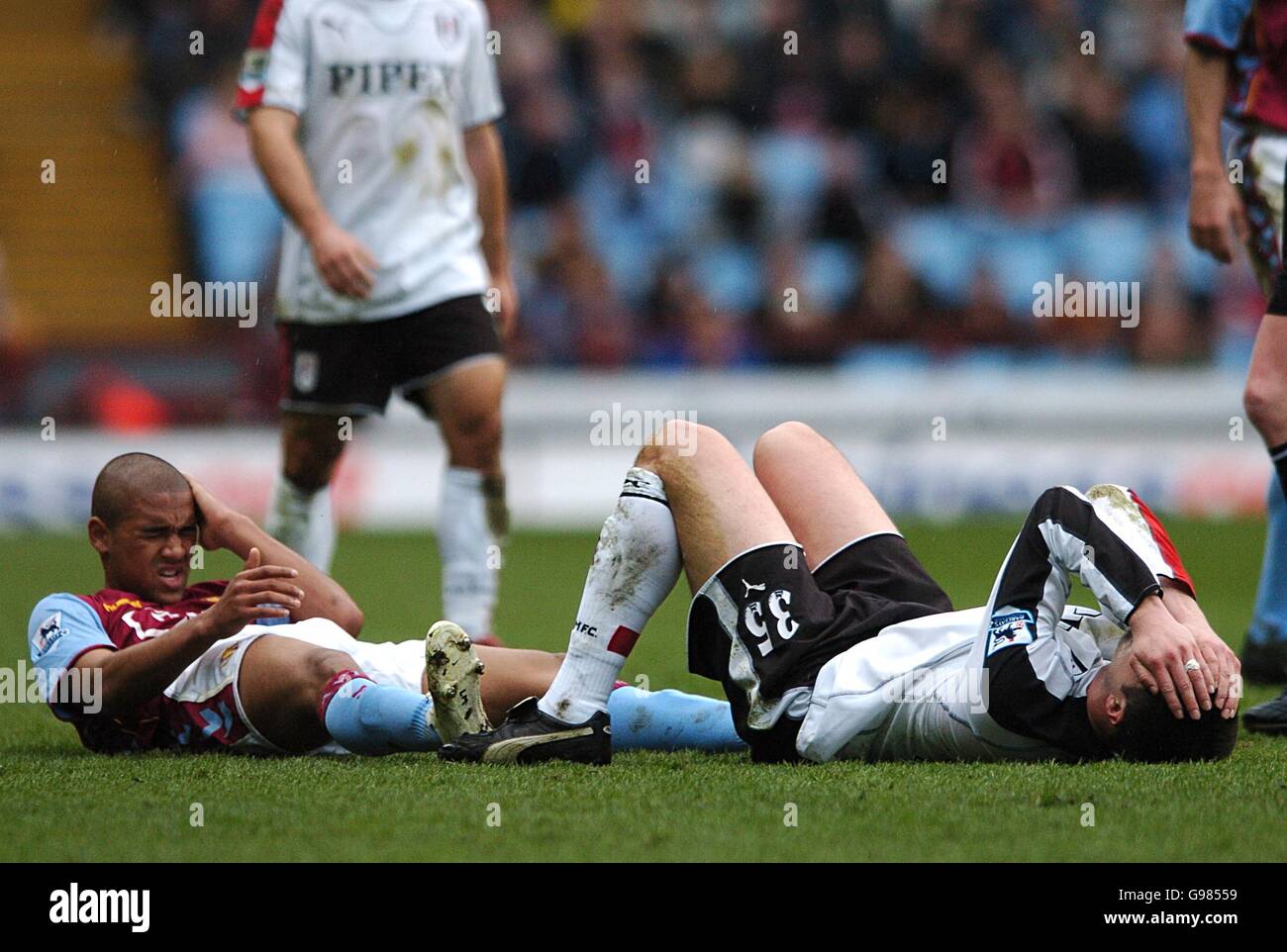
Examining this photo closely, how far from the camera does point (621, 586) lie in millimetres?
4043

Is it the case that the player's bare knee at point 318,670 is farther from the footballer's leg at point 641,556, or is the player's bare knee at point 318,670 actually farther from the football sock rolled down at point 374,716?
the footballer's leg at point 641,556

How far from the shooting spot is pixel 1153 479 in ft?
44.1

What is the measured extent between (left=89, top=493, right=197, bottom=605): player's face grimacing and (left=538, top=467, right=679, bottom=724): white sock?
1008 mm

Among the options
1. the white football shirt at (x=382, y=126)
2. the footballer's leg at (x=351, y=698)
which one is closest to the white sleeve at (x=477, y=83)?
the white football shirt at (x=382, y=126)

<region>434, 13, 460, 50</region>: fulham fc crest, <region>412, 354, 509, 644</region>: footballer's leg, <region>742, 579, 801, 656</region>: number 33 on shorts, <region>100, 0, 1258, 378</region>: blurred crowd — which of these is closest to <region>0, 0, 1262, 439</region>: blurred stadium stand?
<region>100, 0, 1258, 378</region>: blurred crowd

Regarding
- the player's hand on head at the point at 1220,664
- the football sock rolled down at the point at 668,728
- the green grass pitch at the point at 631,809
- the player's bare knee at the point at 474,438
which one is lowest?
the football sock rolled down at the point at 668,728

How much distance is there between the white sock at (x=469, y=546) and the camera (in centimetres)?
614

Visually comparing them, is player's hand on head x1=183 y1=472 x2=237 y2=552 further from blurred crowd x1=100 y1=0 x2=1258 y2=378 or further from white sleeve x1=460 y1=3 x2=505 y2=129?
blurred crowd x1=100 y1=0 x2=1258 y2=378

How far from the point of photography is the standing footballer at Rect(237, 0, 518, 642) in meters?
6.20

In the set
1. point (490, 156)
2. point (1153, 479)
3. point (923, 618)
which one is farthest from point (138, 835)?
point (1153, 479)

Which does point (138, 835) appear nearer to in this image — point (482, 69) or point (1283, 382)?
point (1283, 382)

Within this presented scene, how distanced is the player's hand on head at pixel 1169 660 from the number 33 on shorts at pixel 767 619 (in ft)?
2.35

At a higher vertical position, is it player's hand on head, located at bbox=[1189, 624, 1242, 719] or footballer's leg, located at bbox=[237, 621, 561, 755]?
player's hand on head, located at bbox=[1189, 624, 1242, 719]

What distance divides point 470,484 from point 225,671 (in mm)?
2041
